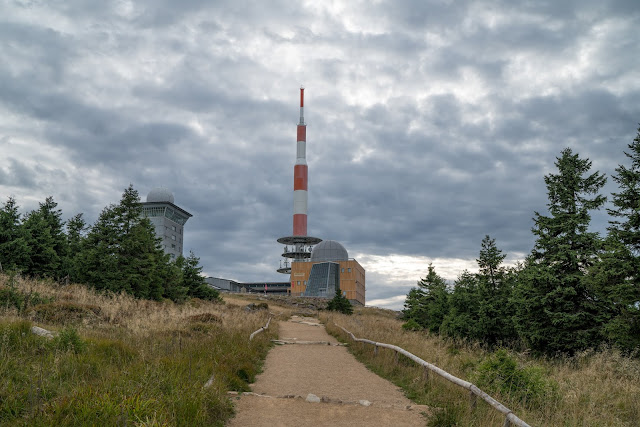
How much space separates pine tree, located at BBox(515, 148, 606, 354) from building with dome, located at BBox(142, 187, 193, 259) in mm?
91059

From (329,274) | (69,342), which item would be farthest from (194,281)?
(329,274)

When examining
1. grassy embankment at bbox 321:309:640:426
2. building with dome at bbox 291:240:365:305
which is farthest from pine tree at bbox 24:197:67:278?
building with dome at bbox 291:240:365:305

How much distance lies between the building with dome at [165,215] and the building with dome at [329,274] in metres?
29.5

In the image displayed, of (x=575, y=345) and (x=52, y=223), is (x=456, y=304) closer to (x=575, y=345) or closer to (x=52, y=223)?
(x=575, y=345)

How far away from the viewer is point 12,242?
29.0m

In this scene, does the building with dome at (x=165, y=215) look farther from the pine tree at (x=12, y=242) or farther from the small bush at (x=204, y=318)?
the small bush at (x=204, y=318)

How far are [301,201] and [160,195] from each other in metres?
33.6

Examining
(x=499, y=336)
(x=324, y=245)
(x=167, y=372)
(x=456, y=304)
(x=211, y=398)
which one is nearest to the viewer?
(x=211, y=398)

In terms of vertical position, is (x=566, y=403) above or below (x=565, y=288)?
below

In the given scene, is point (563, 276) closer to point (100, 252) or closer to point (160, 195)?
point (100, 252)

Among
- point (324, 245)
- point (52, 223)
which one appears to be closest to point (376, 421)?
point (52, 223)

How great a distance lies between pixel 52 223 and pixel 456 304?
3340cm

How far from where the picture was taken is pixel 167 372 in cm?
763

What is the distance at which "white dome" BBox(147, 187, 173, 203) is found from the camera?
10469 cm
